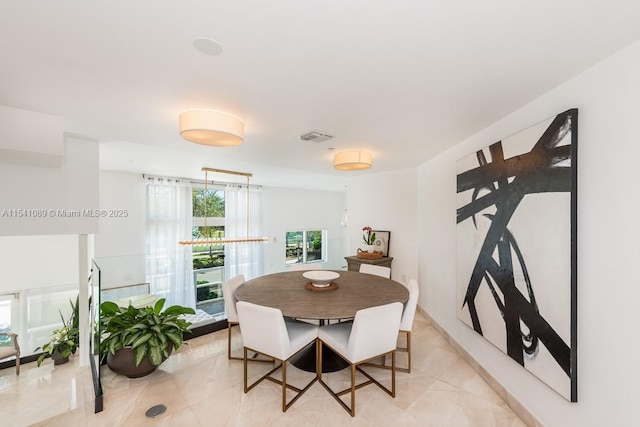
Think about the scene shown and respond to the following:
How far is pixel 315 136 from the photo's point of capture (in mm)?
2795

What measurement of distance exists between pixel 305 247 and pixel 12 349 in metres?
A: 6.15

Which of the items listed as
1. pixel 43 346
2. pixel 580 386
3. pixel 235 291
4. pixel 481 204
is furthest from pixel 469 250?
pixel 43 346

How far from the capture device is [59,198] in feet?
8.77

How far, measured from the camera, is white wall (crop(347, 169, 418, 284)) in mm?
4520

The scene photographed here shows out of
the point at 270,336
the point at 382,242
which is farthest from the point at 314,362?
the point at 382,242

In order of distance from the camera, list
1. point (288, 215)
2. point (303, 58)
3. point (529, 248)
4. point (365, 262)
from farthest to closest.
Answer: point (288, 215), point (365, 262), point (529, 248), point (303, 58)

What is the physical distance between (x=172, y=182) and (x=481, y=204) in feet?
18.8

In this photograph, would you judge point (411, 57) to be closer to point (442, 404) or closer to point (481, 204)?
point (481, 204)

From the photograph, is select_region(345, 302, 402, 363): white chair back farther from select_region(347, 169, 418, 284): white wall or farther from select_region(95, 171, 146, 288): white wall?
select_region(95, 171, 146, 288): white wall

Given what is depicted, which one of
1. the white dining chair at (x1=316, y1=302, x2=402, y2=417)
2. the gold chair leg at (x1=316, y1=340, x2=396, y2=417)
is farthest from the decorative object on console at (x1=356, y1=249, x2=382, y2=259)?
the white dining chair at (x1=316, y1=302, x2=402, y2=417)

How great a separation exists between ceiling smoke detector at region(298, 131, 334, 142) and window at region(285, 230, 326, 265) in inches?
209

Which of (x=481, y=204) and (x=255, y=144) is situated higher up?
(x=255, y=144)

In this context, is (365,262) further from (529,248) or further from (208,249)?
(208,249)

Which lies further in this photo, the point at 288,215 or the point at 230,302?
the point at 288,215
